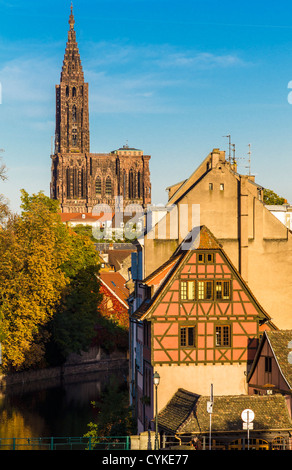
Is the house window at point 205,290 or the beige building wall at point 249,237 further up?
the beige building wall at point 249,237

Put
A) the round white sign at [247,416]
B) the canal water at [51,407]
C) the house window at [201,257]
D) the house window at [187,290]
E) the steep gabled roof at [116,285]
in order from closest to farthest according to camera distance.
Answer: the round white sign at [247,416] < the house window at [187,290] < the house window at [201,257] < the canal water at [51,407] < the steep gabled roof at [116,285]

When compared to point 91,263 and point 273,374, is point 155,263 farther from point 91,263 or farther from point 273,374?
point 91,263

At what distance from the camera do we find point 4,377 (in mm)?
74500

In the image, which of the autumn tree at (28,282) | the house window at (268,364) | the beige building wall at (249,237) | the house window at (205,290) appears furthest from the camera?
the autumn tree at (28,282)

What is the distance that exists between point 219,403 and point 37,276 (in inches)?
1393

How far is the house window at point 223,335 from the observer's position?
4272cm

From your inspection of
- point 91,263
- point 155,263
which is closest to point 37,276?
point 91,263

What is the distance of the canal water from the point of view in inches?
2260

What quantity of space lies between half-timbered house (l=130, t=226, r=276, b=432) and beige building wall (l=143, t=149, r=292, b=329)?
413 centimetres

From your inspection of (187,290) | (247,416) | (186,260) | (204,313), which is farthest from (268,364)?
(247,416)

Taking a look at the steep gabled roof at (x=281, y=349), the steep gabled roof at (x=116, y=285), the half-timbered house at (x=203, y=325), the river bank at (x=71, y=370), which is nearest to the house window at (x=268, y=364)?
the steep gabled roof at (x=281, y=349)

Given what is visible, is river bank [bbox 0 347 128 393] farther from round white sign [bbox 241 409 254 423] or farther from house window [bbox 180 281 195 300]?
round white sign [bbox 241 409 254 423]

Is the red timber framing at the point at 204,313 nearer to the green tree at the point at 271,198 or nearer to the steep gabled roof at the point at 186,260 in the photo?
the steep gabled roof at the point at 186,260

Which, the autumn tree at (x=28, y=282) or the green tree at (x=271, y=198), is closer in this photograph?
the autumn tree at (x=28, y=282)
